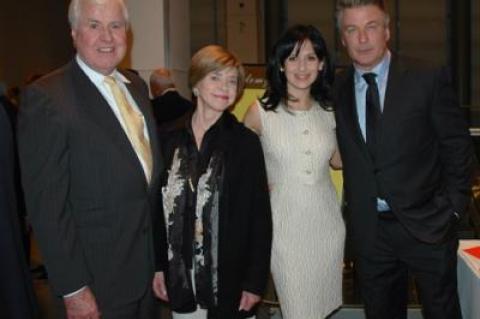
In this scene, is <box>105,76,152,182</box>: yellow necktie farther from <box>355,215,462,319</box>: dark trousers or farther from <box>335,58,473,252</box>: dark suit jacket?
<box>355,215,462,319</box>: dark trousers

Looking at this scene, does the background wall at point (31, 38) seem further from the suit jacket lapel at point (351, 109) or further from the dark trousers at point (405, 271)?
the dark trousers at point (405, 271)

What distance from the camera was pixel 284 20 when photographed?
37.9 feet

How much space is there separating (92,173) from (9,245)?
36cm

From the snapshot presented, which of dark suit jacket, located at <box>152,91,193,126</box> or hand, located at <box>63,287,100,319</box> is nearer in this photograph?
hand, located at <box>63,287,100,319</box>

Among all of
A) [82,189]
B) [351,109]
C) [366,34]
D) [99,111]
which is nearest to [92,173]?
[82,189]

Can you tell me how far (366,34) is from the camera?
2645 millimetres

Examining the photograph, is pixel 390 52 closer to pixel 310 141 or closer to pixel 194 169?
pixel 310 141

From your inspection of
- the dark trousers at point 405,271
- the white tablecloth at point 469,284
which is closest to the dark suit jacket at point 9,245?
the dark trousers at point 405,271

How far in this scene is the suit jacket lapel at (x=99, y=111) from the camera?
7.15 feet

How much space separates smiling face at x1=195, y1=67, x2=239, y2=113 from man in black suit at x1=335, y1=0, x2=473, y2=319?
526 millimetres

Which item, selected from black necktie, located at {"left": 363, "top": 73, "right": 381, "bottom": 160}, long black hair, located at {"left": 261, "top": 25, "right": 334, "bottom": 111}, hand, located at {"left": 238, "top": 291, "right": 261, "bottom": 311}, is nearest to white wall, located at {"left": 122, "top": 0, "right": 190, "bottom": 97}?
long black hair, located at {"left": 261, "top": 25, "right": 334, "bottom": 111}

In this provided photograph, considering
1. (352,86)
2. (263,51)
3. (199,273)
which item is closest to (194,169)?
(199,273)

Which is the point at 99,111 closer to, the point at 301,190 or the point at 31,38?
the point at 301,190

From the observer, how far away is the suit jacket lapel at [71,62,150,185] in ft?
7.15
